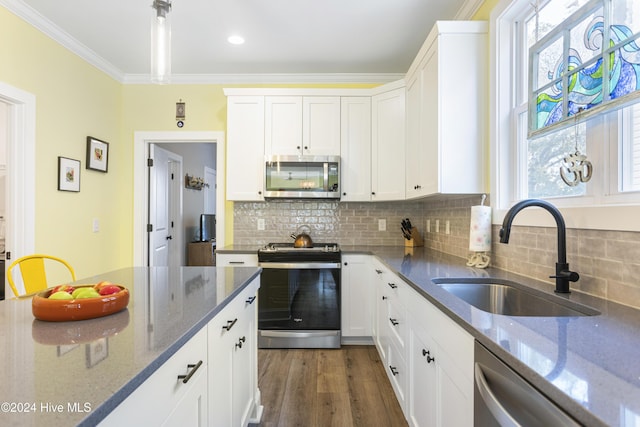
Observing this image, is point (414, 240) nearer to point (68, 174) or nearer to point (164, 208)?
point (164, 208)

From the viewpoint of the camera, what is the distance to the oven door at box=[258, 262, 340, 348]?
2.96 m

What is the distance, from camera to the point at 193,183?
5.59 metres

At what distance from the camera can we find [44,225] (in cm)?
268

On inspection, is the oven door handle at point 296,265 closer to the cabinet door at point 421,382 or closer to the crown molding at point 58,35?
the cabinet door at point 421,382

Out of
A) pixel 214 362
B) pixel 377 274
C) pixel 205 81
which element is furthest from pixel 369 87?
pixel 214 362

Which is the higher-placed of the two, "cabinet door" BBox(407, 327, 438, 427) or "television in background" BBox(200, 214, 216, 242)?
"television in background" BBox(200, 214, 216, 242)

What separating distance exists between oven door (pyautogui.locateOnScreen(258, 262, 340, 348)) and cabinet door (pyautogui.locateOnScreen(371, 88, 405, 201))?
2.80ft

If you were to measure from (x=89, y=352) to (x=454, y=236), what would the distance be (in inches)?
96.0

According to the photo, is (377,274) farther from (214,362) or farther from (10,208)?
(10,208)

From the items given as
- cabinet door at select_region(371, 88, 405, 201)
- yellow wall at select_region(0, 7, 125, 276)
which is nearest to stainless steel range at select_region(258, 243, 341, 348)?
cabinet door at select_region(371, 88, 405, 201)

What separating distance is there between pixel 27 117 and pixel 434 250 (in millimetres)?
3417

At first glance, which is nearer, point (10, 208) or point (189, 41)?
point (10, 208)

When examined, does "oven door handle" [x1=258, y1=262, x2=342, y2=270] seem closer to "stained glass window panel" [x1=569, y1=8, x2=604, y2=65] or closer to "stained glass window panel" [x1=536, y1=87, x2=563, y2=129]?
"stained glass window panel" [x1=536, y1=87, x2=563, y2=129]

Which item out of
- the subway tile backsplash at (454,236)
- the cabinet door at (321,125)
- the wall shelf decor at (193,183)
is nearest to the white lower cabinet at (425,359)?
the subway tile backsplash at (454,236)
